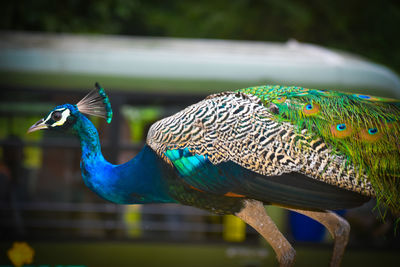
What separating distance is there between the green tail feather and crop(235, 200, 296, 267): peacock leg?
0.35m

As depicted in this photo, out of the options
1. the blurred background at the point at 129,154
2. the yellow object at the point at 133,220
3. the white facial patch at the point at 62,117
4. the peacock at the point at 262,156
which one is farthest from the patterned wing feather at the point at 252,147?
the yellow object at the point at 133,220

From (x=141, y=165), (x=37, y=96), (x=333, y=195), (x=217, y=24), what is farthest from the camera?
(x=217, y=24)

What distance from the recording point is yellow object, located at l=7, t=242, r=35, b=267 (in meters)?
2.82

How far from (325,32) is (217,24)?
1.53 m

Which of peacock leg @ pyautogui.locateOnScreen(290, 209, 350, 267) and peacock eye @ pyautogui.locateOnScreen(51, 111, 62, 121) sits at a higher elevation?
peacock eye @ pyautogui.locateOnScreen(51, 111, 62, 121)

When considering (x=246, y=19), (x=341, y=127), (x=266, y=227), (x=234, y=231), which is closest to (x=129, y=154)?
(x=234, y=231)

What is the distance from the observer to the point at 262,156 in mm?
1789

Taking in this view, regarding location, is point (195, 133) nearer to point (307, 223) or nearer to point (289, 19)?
point (307, 223)

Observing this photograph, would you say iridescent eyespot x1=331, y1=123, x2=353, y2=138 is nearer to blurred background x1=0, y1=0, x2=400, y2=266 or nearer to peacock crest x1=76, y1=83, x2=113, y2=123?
peacock crest x1=76, y1=83, x2=113, y2=123

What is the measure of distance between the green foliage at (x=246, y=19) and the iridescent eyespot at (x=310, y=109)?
458 cm

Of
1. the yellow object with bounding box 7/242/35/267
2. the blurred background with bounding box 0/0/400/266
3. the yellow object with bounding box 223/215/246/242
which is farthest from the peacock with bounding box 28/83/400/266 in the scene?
the yellow object with bounding box 223/215/246/242

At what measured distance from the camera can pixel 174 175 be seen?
1.87 metres

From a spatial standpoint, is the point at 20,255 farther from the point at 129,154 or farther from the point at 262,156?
the point at 262,156

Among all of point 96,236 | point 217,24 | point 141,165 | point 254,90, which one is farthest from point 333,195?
point 217,24
